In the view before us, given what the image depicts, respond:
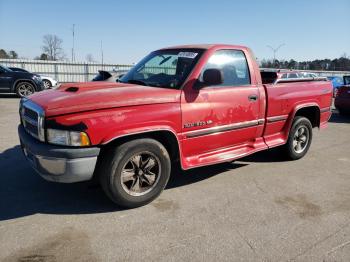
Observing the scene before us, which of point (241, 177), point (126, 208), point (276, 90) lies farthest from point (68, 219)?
point (276, 90)

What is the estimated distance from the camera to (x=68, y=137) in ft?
11.1

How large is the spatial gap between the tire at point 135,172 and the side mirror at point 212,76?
101 cm

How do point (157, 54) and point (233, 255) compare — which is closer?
point (233, 255)

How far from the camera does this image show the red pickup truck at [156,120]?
11.2 feet

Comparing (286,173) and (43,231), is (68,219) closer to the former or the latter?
(43,231)

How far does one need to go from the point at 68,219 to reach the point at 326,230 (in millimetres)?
2741

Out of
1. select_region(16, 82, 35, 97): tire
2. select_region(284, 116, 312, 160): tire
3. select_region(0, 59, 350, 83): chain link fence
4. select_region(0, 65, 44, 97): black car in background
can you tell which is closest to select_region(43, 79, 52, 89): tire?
select_region(16, 82, 35, 97): tire

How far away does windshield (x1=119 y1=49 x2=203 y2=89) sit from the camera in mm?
4355

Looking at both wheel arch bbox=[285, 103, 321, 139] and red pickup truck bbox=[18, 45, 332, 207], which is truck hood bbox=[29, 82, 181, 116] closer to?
red pickup truck bbox=[18, 45, 332, 207]

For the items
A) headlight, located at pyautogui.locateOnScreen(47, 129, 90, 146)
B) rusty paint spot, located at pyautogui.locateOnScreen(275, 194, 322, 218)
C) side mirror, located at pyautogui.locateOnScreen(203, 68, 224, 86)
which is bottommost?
rusty paint spot, located at pyautogui.locateOnScreen(275, 194, 322, 218)

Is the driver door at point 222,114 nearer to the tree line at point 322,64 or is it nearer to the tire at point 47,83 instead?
the tire at point 47,83

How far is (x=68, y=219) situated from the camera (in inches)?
142

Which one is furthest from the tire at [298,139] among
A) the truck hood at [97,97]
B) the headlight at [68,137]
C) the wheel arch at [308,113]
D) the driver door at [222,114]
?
the headlight at [68,137]

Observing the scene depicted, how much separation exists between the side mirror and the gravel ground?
4.76 ft
